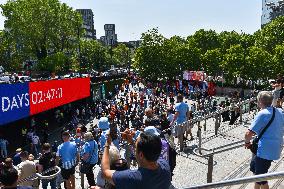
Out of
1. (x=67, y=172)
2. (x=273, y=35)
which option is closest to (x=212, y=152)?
(x=67, y=172)

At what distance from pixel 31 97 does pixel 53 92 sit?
3.45 meters

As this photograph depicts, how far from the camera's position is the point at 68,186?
27.4 feet

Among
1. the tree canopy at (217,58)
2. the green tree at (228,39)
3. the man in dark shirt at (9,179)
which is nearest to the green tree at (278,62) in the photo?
the tree canopy at (217,58)

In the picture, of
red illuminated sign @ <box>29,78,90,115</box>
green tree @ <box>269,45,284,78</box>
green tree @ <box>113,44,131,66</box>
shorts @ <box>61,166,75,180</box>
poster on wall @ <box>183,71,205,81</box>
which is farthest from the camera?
green tree @ <box>113,44,131,66</box>

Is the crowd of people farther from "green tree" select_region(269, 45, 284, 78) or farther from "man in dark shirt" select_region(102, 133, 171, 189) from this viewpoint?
"green tree" select_region(269, 45, 284, 78)

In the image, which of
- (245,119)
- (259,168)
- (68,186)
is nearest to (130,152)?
(68,186)

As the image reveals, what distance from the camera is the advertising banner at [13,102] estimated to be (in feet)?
55.3

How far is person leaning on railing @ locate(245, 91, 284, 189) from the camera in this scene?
477cm

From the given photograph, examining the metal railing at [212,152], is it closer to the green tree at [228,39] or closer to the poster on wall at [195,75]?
the poster on wall at [195,75]

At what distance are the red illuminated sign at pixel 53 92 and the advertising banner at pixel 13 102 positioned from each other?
632 millimetres

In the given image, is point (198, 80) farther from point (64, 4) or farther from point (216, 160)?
point (216, 160)

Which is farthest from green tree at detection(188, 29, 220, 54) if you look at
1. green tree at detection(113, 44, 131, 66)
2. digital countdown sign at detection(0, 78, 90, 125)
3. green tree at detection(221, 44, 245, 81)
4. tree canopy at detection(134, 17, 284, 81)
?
green tree at detection(113, 44, 131, 66)

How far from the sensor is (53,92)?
2292 centimetres

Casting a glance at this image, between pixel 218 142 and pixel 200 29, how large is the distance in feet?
248
